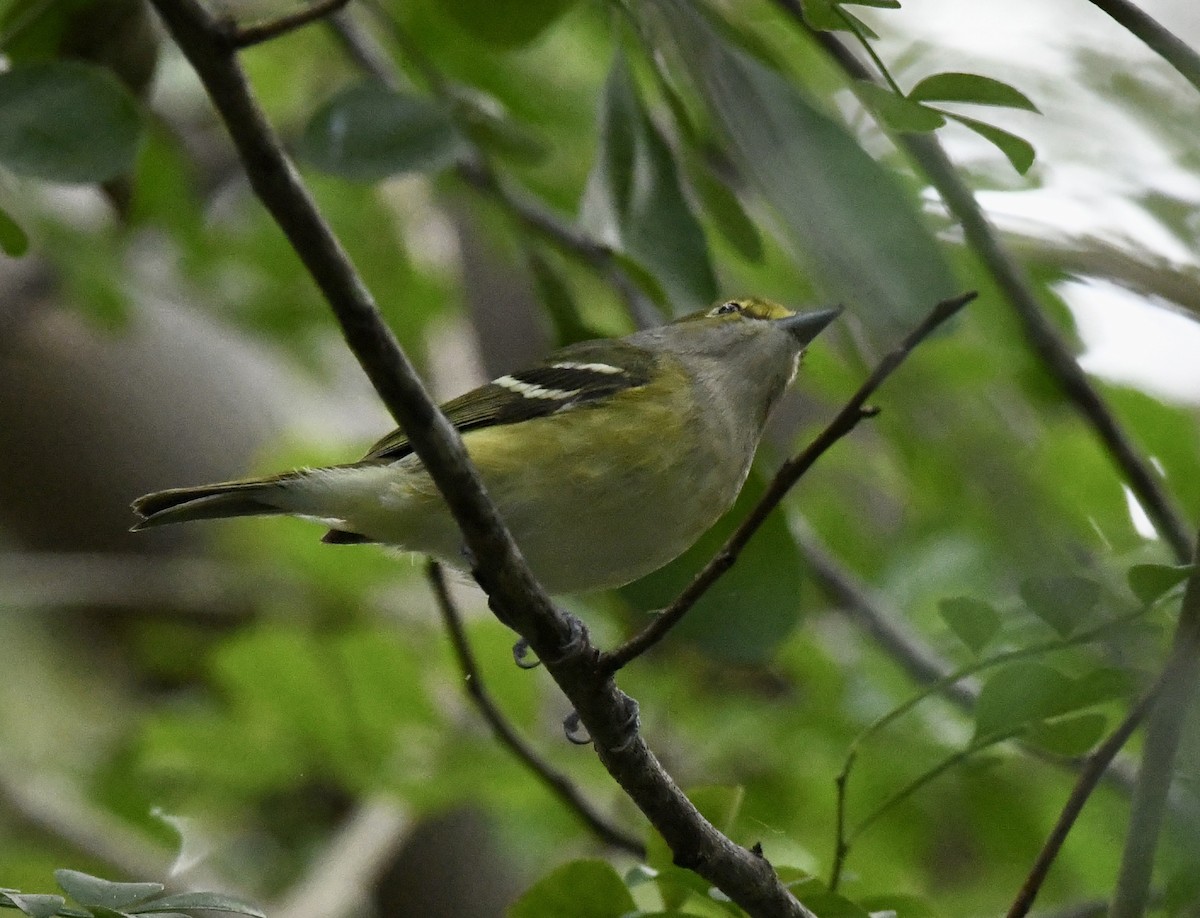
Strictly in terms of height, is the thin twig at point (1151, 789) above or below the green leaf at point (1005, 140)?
below

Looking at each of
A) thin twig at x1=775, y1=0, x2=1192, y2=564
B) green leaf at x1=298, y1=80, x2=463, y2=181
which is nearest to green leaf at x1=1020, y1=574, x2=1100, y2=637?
thin twig at x1=775, y1=0, x2=1192, y2=564

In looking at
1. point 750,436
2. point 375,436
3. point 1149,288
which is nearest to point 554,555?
point 750,436

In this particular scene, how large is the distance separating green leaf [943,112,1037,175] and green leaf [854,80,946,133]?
0.02 m

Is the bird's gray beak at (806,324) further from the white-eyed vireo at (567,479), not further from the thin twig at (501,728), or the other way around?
the thin twig at (501,728)

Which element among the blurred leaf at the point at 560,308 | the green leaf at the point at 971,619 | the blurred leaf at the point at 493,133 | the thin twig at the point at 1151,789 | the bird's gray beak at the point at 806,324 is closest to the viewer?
the thin twig at the point at 1151,789

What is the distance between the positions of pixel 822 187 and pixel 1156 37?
443 mm

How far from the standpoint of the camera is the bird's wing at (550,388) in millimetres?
2537

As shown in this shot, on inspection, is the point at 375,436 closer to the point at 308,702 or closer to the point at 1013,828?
the point at 308,702

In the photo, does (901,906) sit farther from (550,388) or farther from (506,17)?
(506,17)

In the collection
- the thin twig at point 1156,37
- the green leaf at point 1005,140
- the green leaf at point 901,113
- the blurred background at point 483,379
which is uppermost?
the thin twig at point 1156,37

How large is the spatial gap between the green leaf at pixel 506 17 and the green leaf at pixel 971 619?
131 centimetres

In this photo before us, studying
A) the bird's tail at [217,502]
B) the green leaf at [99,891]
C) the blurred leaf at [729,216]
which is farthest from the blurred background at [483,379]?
the green leaf at [99,891]

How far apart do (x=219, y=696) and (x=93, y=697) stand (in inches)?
38.7

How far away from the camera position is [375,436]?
466 cm
